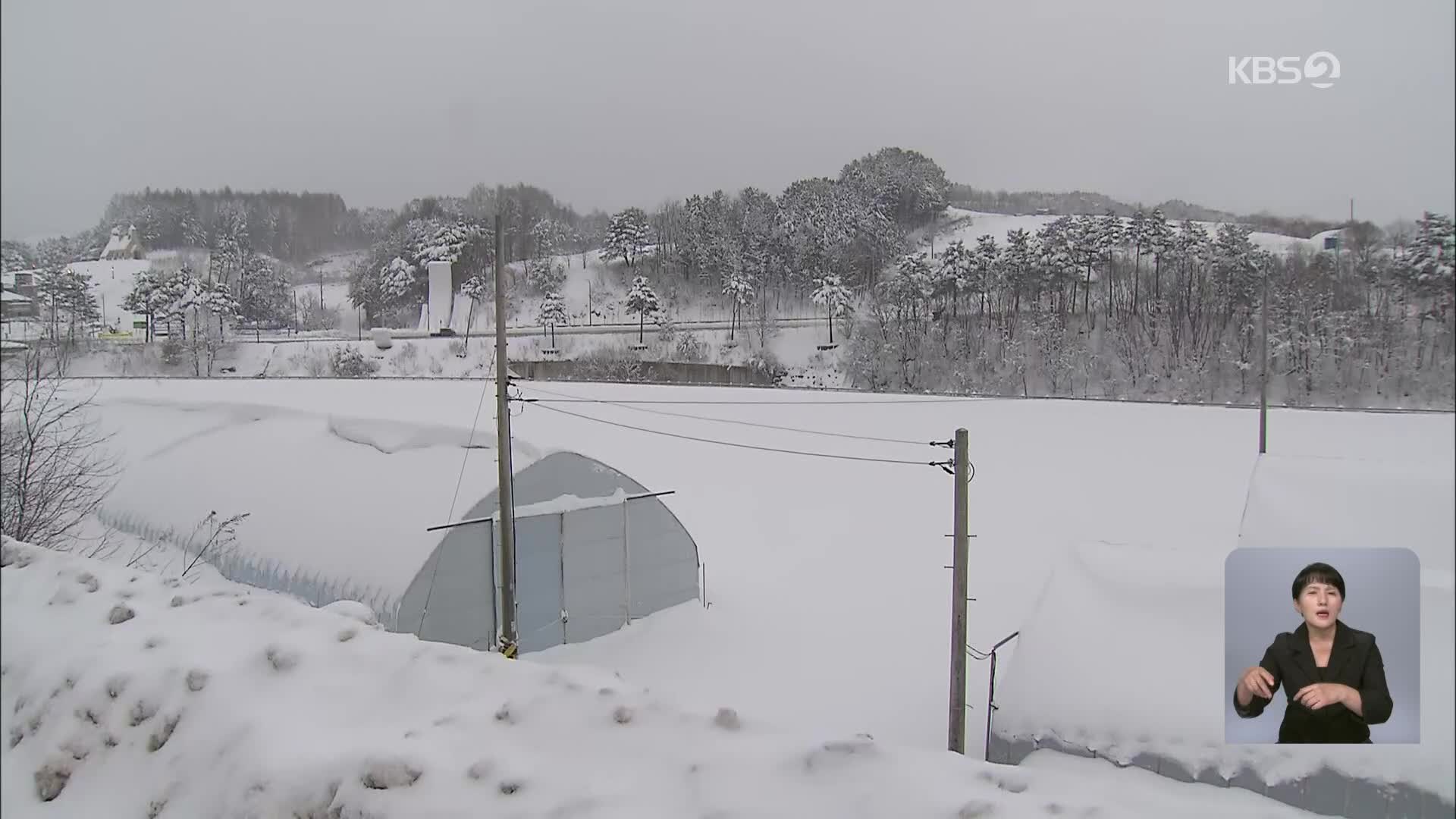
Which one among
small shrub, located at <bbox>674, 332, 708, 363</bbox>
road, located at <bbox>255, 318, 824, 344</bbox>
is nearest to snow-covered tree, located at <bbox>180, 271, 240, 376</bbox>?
road, located at <bbox>255, 318, 824, 344</bbox>

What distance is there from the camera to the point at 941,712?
5309 mm

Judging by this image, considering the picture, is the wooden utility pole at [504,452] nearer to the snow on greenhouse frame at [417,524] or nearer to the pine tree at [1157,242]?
the snow on greenhouse frame at [417,524]

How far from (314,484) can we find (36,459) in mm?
2775

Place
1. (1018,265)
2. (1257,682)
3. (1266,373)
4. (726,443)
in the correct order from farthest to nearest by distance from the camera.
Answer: (726,443) → (1018,265) → (1266,373) → (1257,682)

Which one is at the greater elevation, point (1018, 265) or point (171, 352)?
point (1018, 265)

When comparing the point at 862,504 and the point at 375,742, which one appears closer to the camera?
the point at 375,742

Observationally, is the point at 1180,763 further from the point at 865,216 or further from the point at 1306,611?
the point at 865,216

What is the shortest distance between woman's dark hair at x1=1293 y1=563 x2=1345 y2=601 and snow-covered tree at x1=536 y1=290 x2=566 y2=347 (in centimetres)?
1187

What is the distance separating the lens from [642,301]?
12859 mm

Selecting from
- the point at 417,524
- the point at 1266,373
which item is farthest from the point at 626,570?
the point at 1266,373

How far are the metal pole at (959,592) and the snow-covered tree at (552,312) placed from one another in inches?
368

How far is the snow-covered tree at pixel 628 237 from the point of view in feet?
43.4

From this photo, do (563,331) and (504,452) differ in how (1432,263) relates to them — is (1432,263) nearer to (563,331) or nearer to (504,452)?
(504,452)

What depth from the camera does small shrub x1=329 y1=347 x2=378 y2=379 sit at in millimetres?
11781
